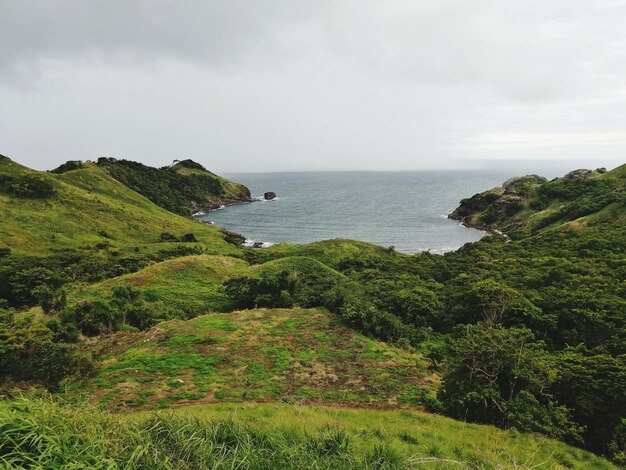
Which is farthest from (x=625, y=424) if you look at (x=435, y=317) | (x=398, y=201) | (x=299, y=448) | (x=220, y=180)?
(x=220, y=180)

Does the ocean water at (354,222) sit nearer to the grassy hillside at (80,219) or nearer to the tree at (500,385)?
the grassy hillside at (80,219)

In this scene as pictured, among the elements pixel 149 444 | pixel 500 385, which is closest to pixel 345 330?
pixel 500 385

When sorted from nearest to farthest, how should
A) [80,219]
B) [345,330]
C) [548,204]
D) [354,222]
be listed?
[345,330], [80,219], [548,204], [354,222]

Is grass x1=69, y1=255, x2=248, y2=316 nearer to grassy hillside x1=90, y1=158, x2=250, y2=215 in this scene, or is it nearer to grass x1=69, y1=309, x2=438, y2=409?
grass x1=69, y1=309, x2=438, y2=409

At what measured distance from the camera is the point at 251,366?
21.5 m

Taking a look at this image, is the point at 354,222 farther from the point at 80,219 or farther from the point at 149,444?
the point at 149,444

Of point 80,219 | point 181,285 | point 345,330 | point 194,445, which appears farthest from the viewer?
point 80,219

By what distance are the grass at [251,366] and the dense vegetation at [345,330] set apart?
0.12 meters

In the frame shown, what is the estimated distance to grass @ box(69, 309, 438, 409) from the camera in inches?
720

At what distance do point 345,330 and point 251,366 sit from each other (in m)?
9.36

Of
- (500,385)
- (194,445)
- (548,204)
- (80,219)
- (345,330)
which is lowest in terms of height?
(345,330)

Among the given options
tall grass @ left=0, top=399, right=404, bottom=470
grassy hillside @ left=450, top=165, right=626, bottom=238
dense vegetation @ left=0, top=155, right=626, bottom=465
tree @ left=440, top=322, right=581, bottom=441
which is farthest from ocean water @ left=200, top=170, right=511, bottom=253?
tall grass @ left=0, top=399, right=404, bottom=470

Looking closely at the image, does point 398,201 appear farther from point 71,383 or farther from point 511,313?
point 71,383

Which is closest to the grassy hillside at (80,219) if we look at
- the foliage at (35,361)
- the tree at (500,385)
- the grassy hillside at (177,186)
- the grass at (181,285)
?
the grassy hillside at (177,186)
